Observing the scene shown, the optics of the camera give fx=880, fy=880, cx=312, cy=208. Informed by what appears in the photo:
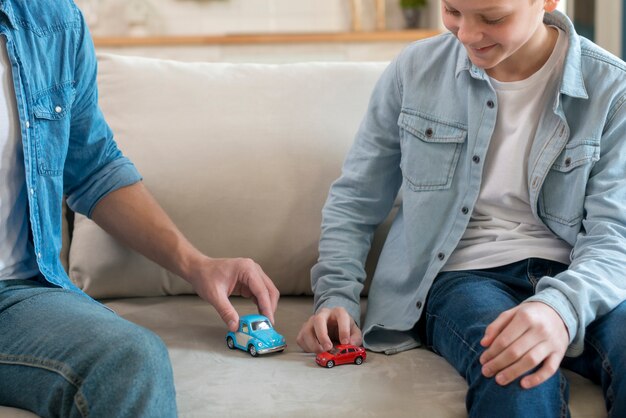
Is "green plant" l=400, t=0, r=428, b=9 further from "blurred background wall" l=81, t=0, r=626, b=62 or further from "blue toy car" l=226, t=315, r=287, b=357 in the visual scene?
"blue toy car" l=226, t=315, r=287, b=357

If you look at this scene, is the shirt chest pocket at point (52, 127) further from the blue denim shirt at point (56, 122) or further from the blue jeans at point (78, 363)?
the blue jeans at point (78, 363)

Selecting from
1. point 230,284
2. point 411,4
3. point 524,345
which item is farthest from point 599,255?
A: point 411,4

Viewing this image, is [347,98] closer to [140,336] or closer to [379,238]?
[379,238]

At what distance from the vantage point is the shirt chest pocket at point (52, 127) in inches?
53.9

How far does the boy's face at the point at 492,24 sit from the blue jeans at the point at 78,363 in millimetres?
641

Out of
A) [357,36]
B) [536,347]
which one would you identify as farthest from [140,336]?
[357,36]

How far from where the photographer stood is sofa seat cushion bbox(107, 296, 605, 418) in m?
1.18

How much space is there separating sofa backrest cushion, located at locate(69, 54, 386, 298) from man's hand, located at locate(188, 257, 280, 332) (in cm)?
24

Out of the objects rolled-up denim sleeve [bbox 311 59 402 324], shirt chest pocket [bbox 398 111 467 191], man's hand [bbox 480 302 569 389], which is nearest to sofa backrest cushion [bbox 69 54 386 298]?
rolled-up denim sleeve [bbox 311 59 402 324]

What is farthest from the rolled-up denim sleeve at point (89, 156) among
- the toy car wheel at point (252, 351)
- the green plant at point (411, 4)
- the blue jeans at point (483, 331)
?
the green plant at point (411, 4)

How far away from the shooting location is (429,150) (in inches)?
58.8

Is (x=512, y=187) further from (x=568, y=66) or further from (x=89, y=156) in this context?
(x=89, y=156)

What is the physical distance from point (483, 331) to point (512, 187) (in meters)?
0.30

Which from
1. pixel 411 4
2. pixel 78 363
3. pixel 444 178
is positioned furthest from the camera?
→ pixel 411 4
